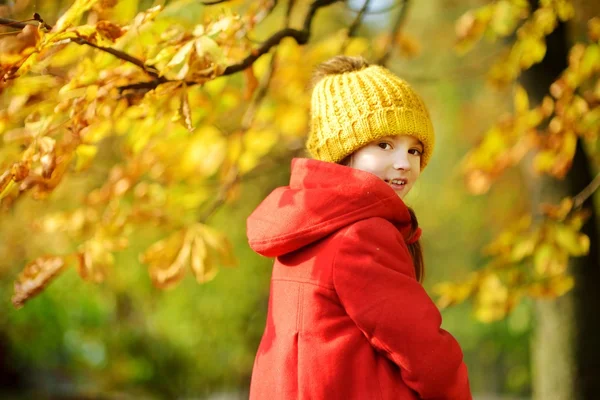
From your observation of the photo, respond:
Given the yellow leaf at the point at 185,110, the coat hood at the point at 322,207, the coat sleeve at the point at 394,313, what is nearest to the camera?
the coat sleeve at the point at 394,313

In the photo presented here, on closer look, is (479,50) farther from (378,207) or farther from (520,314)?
(378,207)

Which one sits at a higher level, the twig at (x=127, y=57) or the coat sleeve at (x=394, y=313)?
the twig at (x=127, y=57)

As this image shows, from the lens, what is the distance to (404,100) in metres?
1.84

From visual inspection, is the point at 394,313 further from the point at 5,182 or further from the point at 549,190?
the point at 549,190

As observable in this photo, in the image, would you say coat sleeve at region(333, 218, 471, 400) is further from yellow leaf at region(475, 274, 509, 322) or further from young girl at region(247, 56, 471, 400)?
yellow leaf at region(475, 274, 509, 322)

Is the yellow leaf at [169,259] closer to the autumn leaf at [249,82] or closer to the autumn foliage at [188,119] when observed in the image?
the autumn foliage at [188,119]

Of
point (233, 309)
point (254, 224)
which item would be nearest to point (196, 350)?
point (233, 309)

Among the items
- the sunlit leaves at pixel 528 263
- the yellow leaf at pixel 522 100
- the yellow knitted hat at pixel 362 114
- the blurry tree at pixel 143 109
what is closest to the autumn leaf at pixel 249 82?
the blurry tree at pixel 143 109

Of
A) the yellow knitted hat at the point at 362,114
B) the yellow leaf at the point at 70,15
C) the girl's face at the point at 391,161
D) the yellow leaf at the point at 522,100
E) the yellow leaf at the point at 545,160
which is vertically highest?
the yellow leaf at the point at 70,15

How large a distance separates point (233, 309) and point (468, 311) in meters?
5.92

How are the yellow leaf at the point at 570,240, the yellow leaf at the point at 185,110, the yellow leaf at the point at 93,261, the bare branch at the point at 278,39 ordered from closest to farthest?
the yellow leaf at the point at 185,110, the bare branch at the point at 278,39, the yellow leaf at the point at 93,261, the yellow leaf at the point at 570,240

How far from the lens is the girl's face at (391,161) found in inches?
71.3

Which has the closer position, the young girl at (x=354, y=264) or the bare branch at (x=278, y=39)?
the young girl at (x=354, y=264)

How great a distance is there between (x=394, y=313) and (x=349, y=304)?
10 centimetres
